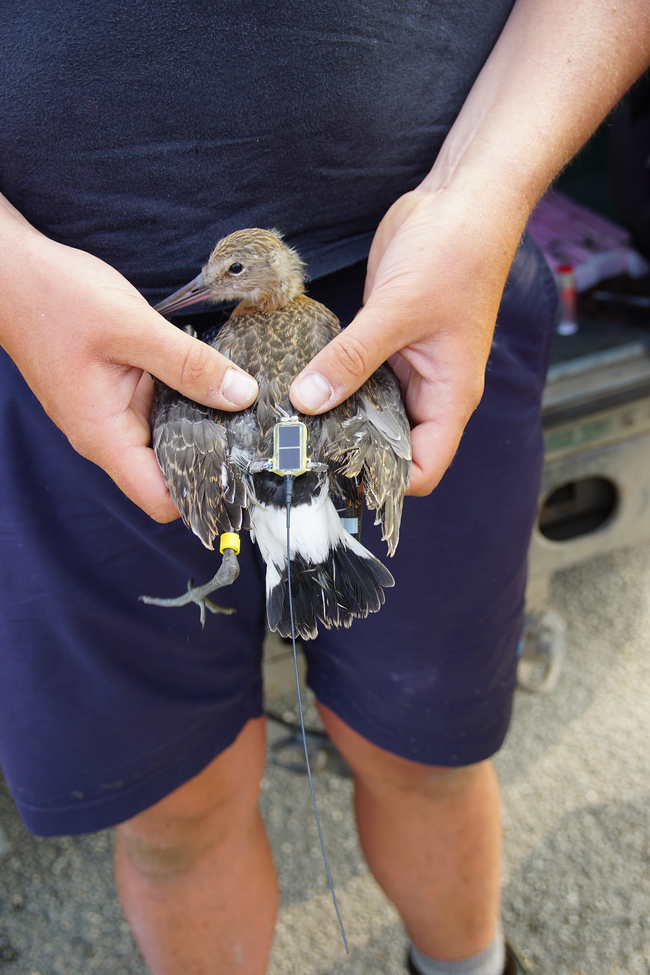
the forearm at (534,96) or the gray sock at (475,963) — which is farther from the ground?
the forearm at (534,96)

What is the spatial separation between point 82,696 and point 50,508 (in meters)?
0.33

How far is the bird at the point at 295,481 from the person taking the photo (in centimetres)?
112

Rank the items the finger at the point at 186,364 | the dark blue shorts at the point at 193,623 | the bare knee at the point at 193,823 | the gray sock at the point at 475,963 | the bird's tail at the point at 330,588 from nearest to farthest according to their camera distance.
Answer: the finger at the point at 186,364, the bird's tail at the point at 330,588, the dark blue shorts at the point at 193,623, the bare knee at the point at 193,823, the gray sock at the point at 475,963

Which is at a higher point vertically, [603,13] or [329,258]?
[603,13]

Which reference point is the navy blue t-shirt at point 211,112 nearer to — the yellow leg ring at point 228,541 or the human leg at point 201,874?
the yellow leg ring at point 228,541

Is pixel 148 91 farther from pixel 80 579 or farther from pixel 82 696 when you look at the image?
pixel 82 696

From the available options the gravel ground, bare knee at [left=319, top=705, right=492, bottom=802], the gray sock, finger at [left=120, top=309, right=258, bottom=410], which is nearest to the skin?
finger at [left=120, top=309, right=258, bottom=410]

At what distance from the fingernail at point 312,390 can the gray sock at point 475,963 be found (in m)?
1.36

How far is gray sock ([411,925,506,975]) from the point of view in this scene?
5.63 ft

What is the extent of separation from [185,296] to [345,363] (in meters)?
0.34

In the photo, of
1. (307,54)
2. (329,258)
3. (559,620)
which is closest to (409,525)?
(329,258)

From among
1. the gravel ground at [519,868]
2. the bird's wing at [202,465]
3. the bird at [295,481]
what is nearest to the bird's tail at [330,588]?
the bird at [295,481]

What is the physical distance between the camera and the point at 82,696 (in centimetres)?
132

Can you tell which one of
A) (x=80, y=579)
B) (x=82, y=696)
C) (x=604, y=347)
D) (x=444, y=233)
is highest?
(x=444, y=233)
